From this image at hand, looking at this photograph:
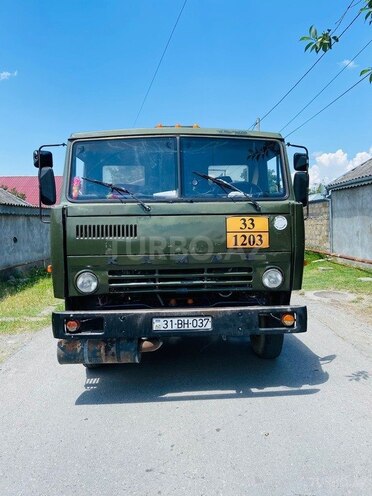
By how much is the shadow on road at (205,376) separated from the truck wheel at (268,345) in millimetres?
103

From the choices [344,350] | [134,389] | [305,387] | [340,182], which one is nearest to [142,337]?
[134,389]

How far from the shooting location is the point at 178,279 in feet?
12.7

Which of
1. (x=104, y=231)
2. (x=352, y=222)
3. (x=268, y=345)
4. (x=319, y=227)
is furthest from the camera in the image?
(x=319, y=227)

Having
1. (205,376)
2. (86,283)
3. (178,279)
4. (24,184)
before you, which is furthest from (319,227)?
(24,184)

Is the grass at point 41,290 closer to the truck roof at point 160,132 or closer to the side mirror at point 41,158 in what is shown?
the side mirror at point 41,158

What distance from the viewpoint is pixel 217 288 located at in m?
3.91

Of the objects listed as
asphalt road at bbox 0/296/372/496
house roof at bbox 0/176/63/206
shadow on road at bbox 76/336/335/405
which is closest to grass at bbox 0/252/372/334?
asphalt road at bbox 0/296/372/496

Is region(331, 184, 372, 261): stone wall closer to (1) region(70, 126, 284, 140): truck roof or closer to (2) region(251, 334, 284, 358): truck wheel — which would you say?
(2) region(251, 334, 284, 358): truck wheel

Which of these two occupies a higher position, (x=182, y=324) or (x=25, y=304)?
(x=182, y=324)

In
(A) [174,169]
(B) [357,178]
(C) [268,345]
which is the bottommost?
(C) [268,345]

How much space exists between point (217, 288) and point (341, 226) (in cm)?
1170

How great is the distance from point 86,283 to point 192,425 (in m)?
1.48

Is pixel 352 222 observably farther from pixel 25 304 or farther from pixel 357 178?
pixel 25 304

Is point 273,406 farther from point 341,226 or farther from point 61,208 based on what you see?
point 341,226
